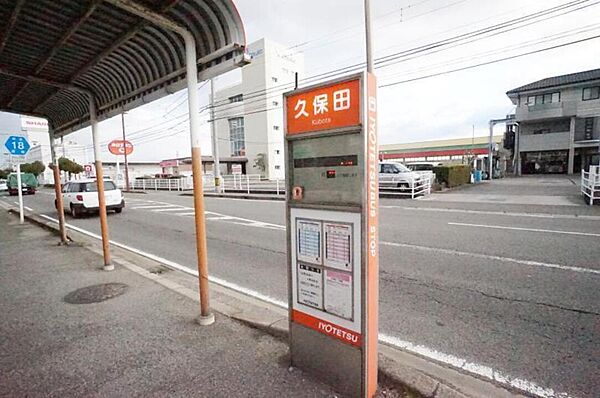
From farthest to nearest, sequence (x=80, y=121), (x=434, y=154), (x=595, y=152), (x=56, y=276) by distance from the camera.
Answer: (x=434, y=154) → (x=595, y=152) → (x=80, y=121) → (x=56, y=276)

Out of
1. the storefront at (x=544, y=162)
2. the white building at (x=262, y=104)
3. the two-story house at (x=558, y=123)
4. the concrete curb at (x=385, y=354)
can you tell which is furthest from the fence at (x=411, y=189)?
the white building at (x=262, y=104)

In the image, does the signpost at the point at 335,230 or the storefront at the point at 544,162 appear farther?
the storefront at the point at 544,162

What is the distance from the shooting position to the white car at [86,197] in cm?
1214

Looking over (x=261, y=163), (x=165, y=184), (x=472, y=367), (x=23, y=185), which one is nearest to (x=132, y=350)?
(x=472, y=367)

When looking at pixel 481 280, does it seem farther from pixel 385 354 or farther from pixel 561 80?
pixel 561 80

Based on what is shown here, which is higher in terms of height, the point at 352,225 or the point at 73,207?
the point at 352,225

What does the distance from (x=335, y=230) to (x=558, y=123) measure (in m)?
39.7

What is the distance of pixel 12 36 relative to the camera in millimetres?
3521

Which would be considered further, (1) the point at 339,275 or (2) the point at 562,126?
(2) the point at 562,126

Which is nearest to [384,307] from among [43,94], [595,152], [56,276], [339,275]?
[339,275]

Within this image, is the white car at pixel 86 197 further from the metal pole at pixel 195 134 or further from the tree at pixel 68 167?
the tree at pixel 68 167

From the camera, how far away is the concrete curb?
218 cm

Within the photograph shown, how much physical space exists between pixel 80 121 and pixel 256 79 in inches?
1879

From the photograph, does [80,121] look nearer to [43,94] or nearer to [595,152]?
[43,94]
